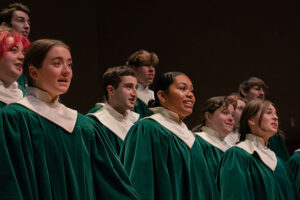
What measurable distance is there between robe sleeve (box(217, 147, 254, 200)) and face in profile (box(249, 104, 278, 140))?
29 centimetres

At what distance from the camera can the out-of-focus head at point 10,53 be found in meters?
2.55

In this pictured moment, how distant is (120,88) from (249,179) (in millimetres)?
1186

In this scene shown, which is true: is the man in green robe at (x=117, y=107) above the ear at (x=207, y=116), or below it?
above

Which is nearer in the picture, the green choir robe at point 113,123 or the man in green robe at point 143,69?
the green choir robe at point 113,123

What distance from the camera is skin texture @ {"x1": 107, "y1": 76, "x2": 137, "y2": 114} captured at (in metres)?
3.77

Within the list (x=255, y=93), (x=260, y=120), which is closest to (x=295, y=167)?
(x=260, y=120)

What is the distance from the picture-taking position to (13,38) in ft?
8.51

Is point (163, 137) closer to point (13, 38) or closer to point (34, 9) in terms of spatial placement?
point (13, 38)

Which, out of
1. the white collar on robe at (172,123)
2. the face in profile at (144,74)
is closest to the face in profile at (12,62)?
the white collar on robe at (172,123)

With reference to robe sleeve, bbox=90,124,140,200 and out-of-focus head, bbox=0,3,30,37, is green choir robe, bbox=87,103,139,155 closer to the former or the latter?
out-of-focus head, bbox=0,3,30,37

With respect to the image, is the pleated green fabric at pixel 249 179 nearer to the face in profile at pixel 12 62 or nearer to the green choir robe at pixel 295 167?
the green choir robe at pixel 295 167

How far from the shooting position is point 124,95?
3787 millimetres

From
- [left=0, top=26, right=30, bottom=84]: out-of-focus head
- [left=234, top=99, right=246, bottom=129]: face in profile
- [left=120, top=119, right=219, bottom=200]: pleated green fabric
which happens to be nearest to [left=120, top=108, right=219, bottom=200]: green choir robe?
[left=120, top=119, right=219, bottom=200]: pleated green fabric

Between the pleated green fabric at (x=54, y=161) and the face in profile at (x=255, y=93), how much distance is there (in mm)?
3315
